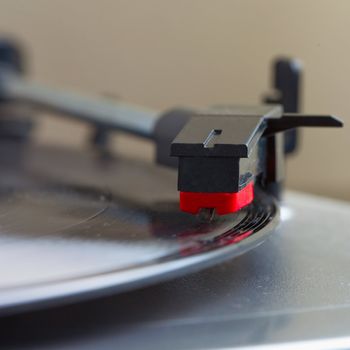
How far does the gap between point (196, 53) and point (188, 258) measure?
0.46m

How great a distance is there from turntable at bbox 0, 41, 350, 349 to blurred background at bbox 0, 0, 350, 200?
10 cm

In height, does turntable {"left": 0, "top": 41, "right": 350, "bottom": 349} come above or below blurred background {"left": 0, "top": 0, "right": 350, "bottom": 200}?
below

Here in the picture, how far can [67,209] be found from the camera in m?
0.43

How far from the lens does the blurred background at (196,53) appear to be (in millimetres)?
503

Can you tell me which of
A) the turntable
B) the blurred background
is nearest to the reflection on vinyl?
the turntable

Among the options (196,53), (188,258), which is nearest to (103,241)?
(188,258)

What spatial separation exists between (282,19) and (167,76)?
0.41 meters

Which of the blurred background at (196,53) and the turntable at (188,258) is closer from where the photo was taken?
the turntable at (188,258)

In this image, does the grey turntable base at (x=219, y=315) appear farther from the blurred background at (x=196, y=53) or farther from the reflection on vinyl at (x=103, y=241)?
the blurred background at (x=196, y=53)

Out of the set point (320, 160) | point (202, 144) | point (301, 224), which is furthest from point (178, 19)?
point (202, 144)

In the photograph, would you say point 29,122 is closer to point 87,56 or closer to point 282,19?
point 87,56

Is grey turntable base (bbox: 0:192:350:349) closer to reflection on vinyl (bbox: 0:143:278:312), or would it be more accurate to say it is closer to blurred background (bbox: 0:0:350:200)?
reflection on vinyl (bbox: 0:143:278:312)

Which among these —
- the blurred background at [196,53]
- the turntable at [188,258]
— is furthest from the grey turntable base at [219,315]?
the blurred background at [196,53]

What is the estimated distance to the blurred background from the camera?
19.8 inches
